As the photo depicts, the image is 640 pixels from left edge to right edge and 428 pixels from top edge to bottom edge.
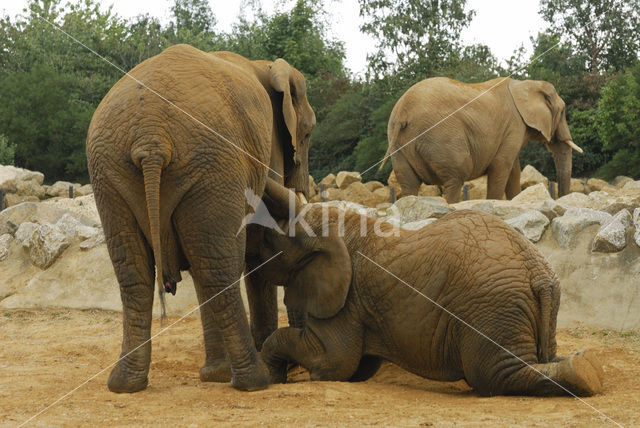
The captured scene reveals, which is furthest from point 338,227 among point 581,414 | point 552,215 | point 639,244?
point 552,215

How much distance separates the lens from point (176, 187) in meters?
4.85

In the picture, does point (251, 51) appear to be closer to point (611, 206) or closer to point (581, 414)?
point (611, 206)

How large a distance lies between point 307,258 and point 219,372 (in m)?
1.00

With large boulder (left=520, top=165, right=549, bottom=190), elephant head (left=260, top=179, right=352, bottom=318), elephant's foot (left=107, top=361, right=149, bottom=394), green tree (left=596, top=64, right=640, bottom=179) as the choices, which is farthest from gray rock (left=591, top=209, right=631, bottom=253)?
green tree (left=596, top=64, right=640, bottom=179)

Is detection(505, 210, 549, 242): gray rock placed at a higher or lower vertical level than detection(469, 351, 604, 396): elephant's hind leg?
higher

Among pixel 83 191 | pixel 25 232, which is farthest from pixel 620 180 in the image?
pixel 25 232

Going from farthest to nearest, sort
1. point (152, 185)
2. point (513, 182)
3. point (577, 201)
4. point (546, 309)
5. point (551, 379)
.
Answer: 1. point (513, 182)
2. point (577, 201)
3. point (546, 309)
4. point (551, 379)
5. point (152, 185)

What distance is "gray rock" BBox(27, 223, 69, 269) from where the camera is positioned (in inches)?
361

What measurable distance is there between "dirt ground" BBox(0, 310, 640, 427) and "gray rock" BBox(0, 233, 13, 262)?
8.67 ft

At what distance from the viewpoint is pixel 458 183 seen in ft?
42.6

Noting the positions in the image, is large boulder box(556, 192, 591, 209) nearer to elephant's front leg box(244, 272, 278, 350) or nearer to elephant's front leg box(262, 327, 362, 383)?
elephant's front leg box(244, 272, 278, 350)

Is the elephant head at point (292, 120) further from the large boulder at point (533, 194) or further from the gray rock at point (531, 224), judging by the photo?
the large boulder at point (533, 194)

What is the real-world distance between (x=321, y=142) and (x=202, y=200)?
80.7 feet

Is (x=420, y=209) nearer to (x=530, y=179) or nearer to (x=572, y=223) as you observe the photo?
(x=572, y=223)
